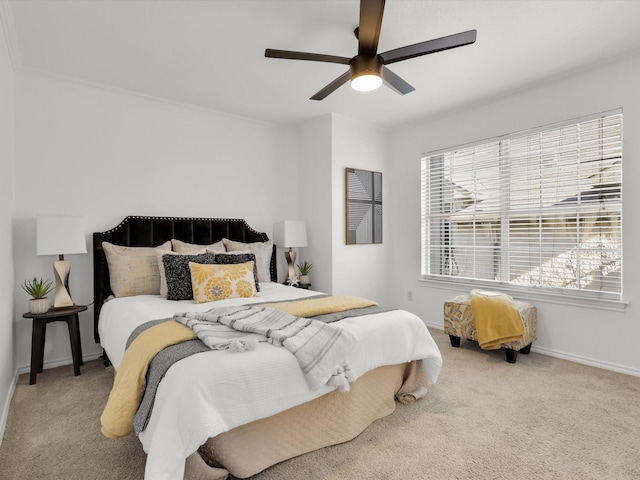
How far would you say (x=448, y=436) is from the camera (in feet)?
6.71

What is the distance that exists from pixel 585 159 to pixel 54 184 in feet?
15.3

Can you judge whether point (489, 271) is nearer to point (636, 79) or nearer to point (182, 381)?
point (636, 79)

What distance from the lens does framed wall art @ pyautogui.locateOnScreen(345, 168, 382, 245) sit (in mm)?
4359

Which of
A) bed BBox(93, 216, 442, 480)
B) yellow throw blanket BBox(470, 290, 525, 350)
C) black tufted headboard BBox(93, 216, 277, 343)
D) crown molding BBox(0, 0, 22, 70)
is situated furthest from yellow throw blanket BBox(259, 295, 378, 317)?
crown molding BBox(0, 0, 22, 70)

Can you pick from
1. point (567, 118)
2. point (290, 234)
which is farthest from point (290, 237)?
point (567, 118)

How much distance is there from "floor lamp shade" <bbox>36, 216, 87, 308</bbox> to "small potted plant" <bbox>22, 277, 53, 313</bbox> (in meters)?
0.09

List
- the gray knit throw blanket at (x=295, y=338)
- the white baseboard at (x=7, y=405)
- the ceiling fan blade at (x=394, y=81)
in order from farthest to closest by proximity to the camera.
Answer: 1. the ceiling fan blade at (x=394, y=81)
2. the white baseboard at (x=7, y=405)
3. the gray knit throw blanket at (x=295, y=338)

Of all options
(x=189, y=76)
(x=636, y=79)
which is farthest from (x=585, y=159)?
(x=189, y=76)

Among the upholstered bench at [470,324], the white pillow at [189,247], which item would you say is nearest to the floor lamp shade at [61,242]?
the white pillow at [189,247]

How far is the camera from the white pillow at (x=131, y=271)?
3096 millimetres

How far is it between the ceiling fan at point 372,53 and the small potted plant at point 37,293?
252 centimetres

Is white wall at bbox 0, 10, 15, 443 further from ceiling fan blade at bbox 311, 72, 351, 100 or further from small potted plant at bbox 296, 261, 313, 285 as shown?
small potted plant at bbox 296, 261, 313, 285

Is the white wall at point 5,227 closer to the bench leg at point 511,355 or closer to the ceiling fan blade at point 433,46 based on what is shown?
the ceiling fan blade at point 433,46

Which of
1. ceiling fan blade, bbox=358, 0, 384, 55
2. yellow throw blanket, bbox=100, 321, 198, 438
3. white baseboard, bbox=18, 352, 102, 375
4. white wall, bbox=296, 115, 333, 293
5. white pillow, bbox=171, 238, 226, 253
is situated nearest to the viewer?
yellow throw blanket, bbox=100, 321, 198, 438
